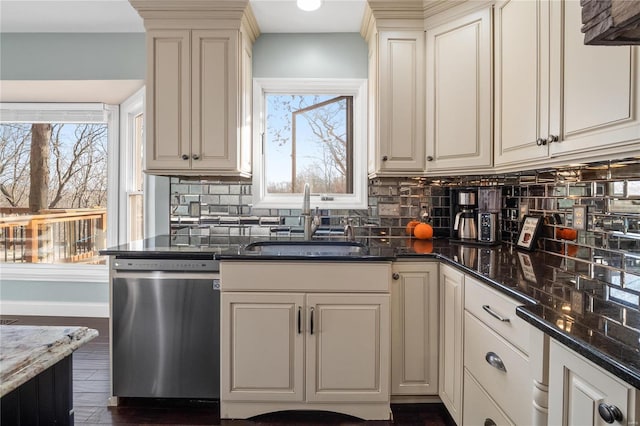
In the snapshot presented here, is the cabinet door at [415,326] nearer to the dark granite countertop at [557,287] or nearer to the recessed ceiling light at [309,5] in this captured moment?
the dark granite countertop at [557,287]

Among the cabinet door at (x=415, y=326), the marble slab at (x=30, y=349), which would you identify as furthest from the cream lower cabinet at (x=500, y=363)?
the marble slab at (x=30, y=349)

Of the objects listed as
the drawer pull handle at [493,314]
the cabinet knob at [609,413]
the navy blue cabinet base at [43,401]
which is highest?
the navy blue cabinet base at [43,401]

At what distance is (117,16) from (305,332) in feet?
8.35

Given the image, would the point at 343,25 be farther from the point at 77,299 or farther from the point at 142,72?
the point at 77,299

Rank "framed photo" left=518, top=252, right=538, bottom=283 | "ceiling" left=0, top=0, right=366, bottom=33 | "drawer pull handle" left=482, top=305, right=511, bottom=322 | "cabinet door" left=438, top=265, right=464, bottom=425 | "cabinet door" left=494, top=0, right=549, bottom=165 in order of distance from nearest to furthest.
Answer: "drawer pull handle" left=482, top=305, right=511, bottom=322, "framed photo" left=518, top=252, right=538, bottom=283, "cabinet door" left=494, top=0, right=549, bottom=165, "cabinet door" left=438, top=265, right=464, bottom=425, "ceiling" left=0, top=0, right=366, bottom=33

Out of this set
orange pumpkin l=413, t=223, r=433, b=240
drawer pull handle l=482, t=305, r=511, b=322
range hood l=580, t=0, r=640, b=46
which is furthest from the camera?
orange pumpkin l=413, t=223, r=433, b=240

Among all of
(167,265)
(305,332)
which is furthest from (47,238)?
(305,332)

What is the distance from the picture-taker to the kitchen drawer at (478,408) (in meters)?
1.38

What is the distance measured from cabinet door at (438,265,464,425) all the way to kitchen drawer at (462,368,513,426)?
7 centimetres

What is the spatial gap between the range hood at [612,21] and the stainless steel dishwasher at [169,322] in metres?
1.81

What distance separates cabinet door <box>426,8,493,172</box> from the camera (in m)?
2.07

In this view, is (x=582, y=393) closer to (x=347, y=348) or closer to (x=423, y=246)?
(x=347, y=348)

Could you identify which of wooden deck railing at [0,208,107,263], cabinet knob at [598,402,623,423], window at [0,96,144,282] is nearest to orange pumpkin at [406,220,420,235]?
cabinet knob at [598,402,623,423]

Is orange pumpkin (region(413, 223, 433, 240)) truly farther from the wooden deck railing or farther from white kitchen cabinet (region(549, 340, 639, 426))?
the wooden deck railing
